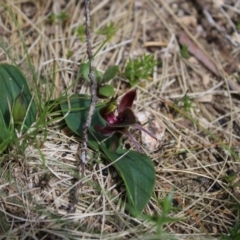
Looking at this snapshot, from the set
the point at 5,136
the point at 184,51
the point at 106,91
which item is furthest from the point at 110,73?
the point at 5,136

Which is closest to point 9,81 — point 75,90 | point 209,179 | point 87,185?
point 75,90

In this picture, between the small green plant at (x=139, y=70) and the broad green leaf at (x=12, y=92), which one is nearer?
the broad green leaf at (x=12, y=92)

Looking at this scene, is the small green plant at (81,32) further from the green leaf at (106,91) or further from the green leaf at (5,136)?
the green leaf at (5,136)

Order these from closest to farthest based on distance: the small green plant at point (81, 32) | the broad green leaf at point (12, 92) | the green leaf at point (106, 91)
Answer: the broad green leaf at point (12, 92) → the green leaf at point (106, 91) → the small green plant at point (81, 32)

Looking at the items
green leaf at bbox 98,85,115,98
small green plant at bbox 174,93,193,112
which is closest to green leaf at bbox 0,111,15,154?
green leaf at bbox 98,85,115,98

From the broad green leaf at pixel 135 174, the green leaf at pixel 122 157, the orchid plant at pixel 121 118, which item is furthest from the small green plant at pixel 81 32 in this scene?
the broad green leaf at pixel 135 174

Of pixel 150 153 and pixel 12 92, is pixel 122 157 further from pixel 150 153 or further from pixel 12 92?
pixel 12 92
